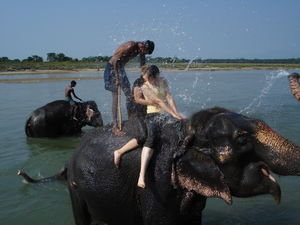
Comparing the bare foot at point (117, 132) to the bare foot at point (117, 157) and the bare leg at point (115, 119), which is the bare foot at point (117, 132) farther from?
the bare foot at point (117, 157)

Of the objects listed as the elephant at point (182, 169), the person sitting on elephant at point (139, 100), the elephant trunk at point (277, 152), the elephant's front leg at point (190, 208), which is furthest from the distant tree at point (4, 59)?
the elephant trunk at point (277, 152)

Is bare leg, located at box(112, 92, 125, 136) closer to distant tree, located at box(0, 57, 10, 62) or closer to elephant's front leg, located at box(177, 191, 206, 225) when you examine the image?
elephant's front leg, located at box(177, 191, 206, 225)

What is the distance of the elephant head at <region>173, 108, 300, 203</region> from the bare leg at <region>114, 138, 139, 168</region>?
0.58 meters

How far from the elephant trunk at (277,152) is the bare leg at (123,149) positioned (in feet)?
4.34

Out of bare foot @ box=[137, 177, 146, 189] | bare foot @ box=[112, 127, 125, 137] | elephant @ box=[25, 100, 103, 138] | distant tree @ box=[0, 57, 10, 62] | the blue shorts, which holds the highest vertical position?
the blue shorts

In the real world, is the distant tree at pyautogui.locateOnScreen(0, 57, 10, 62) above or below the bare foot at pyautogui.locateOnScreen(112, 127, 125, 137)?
below

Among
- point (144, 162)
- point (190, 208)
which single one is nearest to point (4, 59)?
point (144, 162)

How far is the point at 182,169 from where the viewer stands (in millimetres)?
4129

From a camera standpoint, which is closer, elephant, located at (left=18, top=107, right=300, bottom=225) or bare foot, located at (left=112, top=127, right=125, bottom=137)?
elephant, located at (left=18, top=107, right=300, bottom=225)

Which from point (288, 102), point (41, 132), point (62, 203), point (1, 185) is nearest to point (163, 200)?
point (62, 203)

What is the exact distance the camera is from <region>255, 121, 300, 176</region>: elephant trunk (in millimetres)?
3457

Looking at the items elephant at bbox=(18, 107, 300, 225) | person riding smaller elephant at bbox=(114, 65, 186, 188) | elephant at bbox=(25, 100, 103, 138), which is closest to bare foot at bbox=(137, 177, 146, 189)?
person riding smaller elephant at bbox=(114, 65, 186, 188)

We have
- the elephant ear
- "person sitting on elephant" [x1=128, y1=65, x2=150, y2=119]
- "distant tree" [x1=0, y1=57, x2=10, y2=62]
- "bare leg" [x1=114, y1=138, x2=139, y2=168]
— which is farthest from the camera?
"distant tree" [x1=0, y1=57, x2=10, y2=62]

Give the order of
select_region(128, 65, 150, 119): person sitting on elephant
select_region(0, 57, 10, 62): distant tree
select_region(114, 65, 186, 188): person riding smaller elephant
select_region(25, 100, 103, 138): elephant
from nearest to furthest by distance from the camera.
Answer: select_region(114, 65, 186, 188): person riding smaller elephant < select_region(128, 65, 150, 119): person sitting on elephant < select_region(25, 100, 103, 138): elephant < select_region(0, 57, 10, 62): distant tree
